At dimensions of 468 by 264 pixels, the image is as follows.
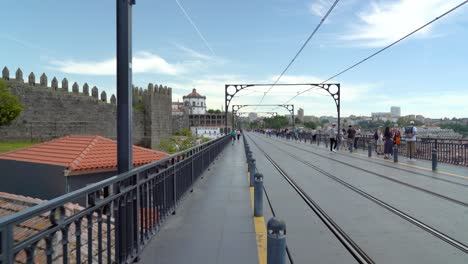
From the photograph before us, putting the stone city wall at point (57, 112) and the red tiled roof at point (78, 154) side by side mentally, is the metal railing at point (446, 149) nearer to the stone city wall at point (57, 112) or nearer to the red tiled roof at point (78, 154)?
the red tiled roof at point (78, 154)

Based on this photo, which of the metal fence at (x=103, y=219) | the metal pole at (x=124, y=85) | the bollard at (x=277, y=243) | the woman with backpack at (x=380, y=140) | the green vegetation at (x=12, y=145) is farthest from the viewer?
the green vegetation at (x=12, y=145)

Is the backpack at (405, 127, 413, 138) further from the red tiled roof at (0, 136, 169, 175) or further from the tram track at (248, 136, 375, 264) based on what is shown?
the red tiled roof at (0, 136, 169, 175)

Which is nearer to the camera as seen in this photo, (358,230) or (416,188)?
(358,230)

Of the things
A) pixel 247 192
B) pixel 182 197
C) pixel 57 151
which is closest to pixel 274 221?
pixel 182 197

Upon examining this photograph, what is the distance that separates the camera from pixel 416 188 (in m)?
9.94

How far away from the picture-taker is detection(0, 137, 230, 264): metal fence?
86.5 inches

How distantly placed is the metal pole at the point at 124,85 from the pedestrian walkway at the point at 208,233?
1.22 metres

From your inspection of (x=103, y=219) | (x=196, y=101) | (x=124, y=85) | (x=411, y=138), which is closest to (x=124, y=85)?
(x=124, y=85)

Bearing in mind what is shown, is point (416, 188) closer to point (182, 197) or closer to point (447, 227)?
point (447, 227)

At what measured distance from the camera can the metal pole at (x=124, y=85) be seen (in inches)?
180

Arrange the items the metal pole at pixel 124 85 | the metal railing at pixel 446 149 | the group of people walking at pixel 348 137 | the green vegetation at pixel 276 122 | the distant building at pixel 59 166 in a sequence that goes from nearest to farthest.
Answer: the metal pole at pixel 124 85
the metal railing at pixel 446 149
the distant building at pixel 59 166
the group of people walking at pixel 348 137
the green vegetation at pixel 276 122

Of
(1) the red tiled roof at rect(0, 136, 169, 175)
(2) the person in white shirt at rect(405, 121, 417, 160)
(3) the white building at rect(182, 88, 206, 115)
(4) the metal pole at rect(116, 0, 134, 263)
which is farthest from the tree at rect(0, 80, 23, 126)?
(3) the white building at rect(182, 88, 206, 115)

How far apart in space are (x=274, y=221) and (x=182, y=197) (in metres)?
4.90

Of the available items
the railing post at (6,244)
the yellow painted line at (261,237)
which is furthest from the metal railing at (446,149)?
the railing post at (6,244)
